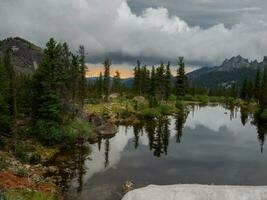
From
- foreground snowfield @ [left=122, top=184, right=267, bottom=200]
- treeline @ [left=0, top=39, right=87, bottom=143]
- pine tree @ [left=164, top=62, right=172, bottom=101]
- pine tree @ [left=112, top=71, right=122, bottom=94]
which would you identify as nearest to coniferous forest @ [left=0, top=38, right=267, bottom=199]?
treeline @ [left=0, top=39, right=87, bottom=143]

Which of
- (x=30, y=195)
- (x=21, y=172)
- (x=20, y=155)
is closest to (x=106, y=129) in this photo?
(x=20, y=155)

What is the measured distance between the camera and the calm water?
47594 millimetres

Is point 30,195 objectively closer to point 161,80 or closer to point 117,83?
point 161,80

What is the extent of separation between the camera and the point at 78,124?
2908 inches

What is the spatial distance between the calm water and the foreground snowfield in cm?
2310

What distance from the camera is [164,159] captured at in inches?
2399

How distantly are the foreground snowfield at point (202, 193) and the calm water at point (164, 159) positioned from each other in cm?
2310

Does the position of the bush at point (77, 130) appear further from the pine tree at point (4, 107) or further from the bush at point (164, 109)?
the bush at point (164, 109)

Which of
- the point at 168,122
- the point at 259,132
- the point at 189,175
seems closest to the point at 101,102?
the point at 168,122

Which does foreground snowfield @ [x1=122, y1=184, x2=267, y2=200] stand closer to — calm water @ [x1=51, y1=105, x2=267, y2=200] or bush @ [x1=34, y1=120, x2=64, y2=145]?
calm water @ [x1=51, y1=105, x2=267, y2=200]

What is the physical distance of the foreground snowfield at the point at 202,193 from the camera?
17.3 metres

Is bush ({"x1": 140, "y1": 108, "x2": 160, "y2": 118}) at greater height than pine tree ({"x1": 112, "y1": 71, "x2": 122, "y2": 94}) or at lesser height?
lesser

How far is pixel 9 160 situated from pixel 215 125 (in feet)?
221

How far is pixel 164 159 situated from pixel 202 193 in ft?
143
